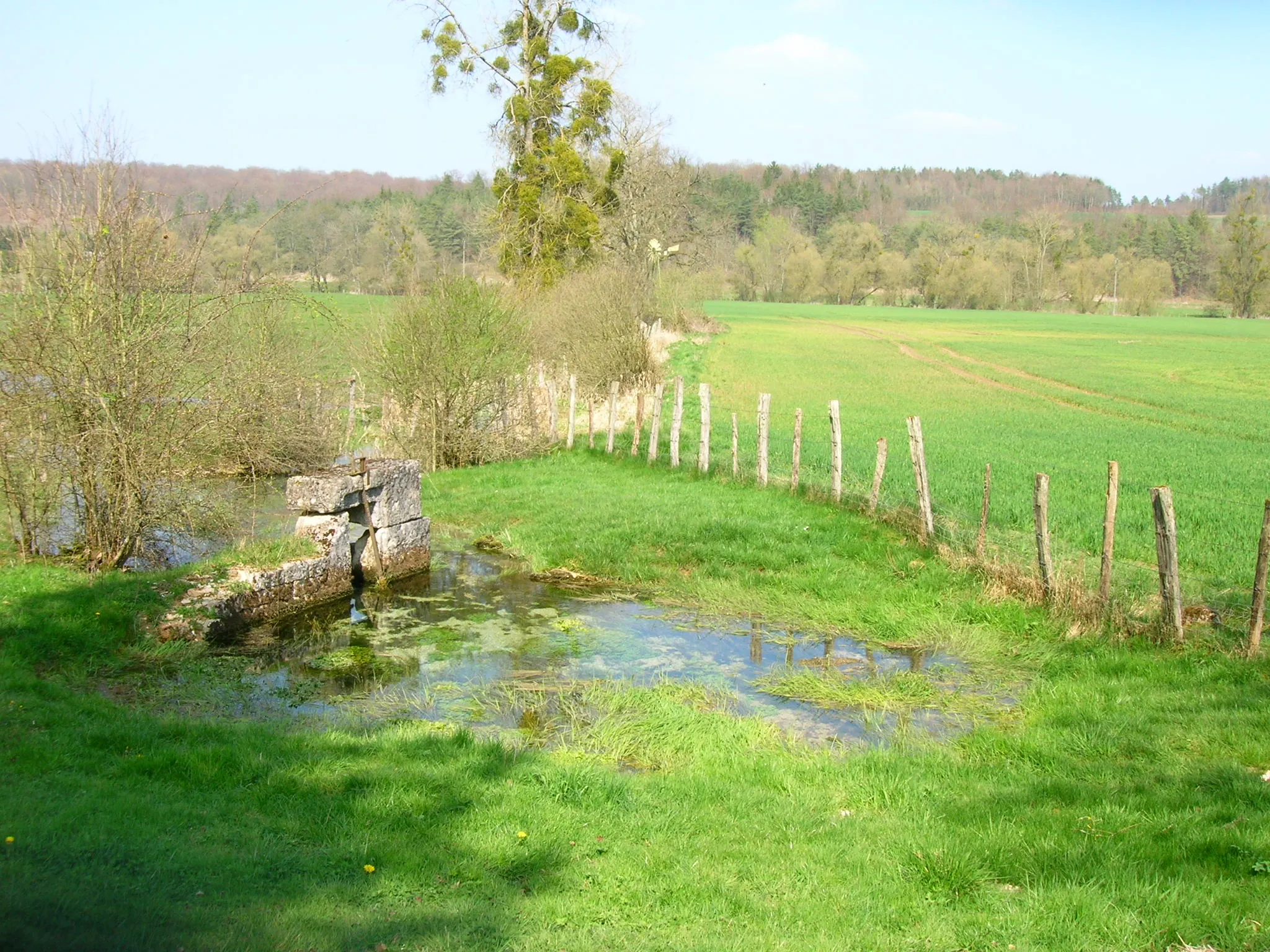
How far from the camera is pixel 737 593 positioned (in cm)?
1265

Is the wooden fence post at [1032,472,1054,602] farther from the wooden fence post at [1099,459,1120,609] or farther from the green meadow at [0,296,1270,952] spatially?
the wooden fence post at [1099,459,1120,609]

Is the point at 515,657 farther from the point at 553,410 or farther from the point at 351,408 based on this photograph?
the point at 553,410

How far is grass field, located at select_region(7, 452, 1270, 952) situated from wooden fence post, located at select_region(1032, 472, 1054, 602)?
1084 millimetres

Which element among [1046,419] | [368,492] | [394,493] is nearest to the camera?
[368,492]

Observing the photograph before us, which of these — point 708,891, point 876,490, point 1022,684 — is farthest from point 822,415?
point 708,891

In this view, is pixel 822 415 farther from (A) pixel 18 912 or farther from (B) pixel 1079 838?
(A) pixel 18 912

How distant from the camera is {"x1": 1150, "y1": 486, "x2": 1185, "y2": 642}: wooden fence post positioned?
9.26m

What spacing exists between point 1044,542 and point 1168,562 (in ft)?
5.54

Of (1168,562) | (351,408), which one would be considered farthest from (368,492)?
(1168,562)

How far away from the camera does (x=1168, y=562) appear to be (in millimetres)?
9367

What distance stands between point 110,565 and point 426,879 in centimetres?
802

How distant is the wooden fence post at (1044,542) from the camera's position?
10.7m

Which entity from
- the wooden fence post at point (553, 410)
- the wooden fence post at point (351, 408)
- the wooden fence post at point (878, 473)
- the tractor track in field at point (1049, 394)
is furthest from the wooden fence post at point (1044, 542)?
the tractor track in field at point (1049, 394)

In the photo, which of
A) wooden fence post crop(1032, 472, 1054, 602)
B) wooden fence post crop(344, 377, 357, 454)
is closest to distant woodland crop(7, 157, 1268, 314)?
wooden fence post crop(344, 377, 357, 454)
